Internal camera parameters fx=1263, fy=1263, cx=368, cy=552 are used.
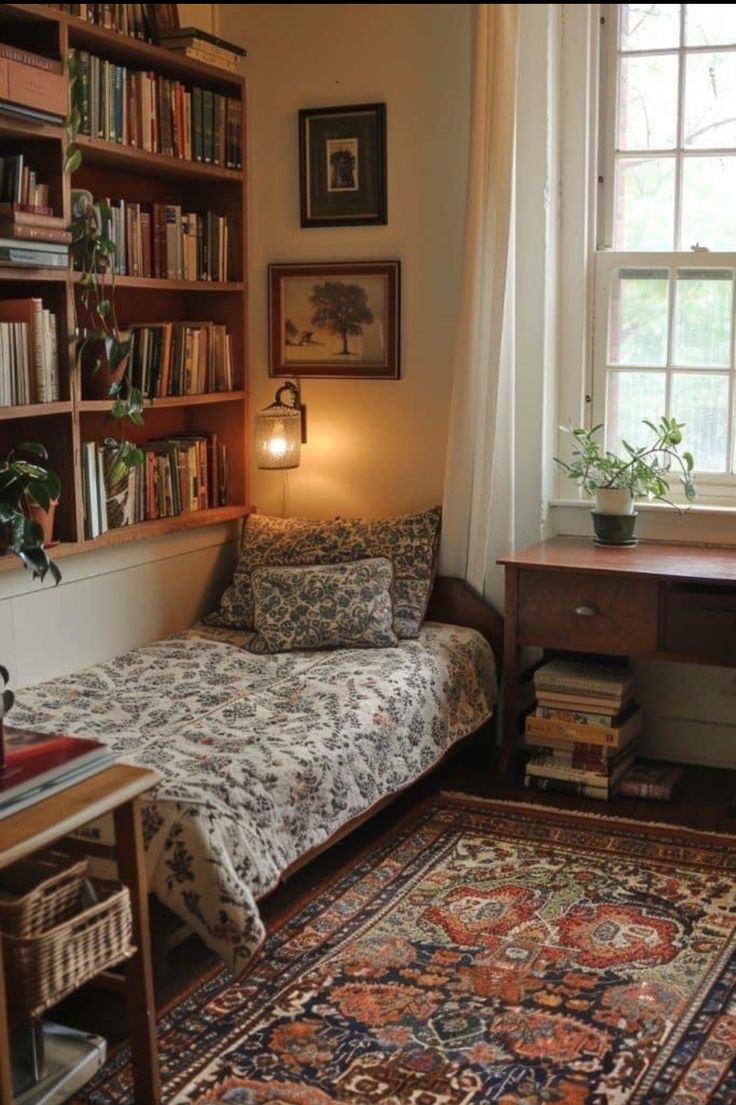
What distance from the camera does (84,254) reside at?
129 inches

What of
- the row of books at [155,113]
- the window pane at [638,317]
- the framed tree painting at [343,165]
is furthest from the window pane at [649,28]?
the row of books at [155,113]

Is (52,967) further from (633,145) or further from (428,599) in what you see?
(633,145)

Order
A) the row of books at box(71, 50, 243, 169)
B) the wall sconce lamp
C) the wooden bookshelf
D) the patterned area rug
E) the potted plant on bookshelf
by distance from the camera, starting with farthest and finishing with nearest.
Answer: the wall sconce lamp → the row of books at box(71, 50, 243, 169) → the wooden bookshelf → the potted plant on bookshelf → the patterned area rug

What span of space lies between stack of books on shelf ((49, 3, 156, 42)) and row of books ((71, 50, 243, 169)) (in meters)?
0.10

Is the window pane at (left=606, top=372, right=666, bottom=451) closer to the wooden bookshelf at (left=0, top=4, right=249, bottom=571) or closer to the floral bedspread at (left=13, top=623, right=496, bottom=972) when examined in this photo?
the floral bedspread at (left=13, top=623, right=496, bottom=972)

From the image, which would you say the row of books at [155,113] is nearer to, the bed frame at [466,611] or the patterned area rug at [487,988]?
the bed frame at [466,611]

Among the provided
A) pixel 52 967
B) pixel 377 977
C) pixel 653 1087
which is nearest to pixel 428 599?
pixel 377 977

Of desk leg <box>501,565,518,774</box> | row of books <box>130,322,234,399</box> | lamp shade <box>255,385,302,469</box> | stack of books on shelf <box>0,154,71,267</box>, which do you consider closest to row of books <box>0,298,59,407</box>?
stack of books on shelf <box>0,154,71,267</box>

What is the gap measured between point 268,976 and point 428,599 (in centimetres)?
156

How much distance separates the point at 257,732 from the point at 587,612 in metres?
1.10

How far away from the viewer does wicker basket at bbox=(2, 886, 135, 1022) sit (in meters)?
1.87

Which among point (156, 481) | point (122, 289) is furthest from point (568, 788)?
point (122, 289)

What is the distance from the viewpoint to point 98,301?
347cm

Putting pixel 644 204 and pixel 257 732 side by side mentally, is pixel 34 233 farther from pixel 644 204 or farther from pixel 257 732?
pixel 644 204
